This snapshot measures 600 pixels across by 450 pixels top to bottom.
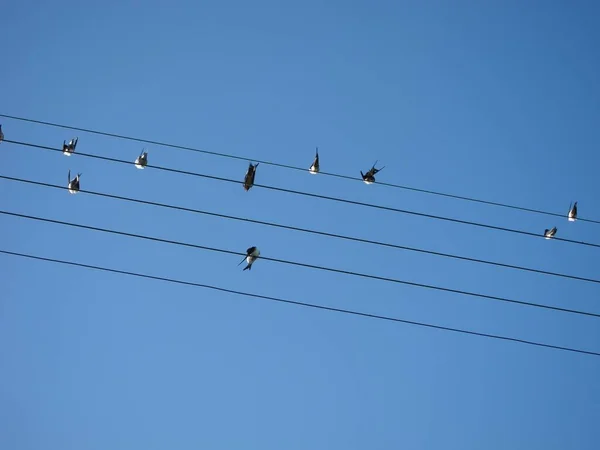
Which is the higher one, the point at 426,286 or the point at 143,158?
the point at 143,158

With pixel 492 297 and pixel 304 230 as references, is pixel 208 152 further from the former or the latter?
pixel 492 297

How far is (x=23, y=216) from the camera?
13.2 metres

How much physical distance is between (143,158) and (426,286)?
960 centimetres

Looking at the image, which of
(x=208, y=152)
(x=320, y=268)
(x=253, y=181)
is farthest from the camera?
(x=253, y=181)

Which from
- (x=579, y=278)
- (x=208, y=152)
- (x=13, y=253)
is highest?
(x=208, y=152)

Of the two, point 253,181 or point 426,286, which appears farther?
point 253,181

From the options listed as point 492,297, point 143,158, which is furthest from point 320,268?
point 143,158

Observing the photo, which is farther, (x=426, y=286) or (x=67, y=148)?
(x=67, y=148)

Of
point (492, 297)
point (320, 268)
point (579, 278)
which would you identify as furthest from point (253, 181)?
point (579, 278)

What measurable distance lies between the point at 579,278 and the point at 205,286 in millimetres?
7226

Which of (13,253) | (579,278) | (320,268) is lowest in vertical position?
(13,253)

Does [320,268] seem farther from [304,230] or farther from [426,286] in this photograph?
[426,286]

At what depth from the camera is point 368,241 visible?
1295 cm

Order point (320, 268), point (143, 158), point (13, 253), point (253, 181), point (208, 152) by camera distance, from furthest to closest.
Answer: point (143, 158), point (253, 181), point (208, 152), point (13, 253), point (320, 268)
